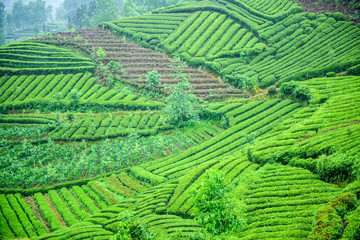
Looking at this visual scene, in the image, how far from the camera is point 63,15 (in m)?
155

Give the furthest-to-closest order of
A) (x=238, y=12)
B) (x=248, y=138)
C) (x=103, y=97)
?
(x=238, y=12) < (x=103, y=97) < (x=248, y=138)

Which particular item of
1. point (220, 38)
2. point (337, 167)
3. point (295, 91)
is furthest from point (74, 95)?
point (337, 167)

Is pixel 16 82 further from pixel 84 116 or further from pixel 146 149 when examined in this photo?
pixel 146 149

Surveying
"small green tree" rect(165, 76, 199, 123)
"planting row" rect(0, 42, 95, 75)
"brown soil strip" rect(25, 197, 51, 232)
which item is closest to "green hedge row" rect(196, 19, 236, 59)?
"small green tree" rect(165, 76, 199, 123)

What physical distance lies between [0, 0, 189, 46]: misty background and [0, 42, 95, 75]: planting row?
117ft

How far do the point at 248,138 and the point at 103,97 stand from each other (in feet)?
90.8

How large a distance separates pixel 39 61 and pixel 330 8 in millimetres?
65755

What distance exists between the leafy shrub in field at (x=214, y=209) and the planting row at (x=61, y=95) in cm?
3214

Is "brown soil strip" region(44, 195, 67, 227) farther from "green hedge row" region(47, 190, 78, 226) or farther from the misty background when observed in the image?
the misty background

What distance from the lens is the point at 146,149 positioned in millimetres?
40938

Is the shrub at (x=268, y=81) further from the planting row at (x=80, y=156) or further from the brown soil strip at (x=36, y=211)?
the brown soil strip at (x=36, y=211)

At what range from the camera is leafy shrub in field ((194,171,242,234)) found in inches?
760

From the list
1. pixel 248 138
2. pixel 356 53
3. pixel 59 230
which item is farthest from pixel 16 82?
pixel 356 53

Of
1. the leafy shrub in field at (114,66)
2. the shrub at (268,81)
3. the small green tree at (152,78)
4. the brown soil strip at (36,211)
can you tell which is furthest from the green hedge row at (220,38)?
the brown soil strip at (36,211)
